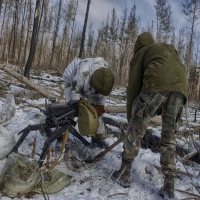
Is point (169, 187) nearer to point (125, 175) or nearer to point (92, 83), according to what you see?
point (125, 175)

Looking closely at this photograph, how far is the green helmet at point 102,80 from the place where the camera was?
9.31 feet

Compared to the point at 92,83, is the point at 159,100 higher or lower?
lower

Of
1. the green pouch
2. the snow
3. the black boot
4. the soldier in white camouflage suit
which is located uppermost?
the soldier in white camouflage suit

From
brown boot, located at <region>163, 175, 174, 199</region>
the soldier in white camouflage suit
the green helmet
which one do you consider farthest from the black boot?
brown boot, located at <region>163, 175, 174, 199</region>

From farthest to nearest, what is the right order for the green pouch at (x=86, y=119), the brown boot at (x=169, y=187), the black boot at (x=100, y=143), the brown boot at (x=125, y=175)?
the black boot at (x=100, y=143) → the green pouch at (x=86, y=119) → the brown boot at (x=125, y=175) → the brown boot at (x=169, y=187)

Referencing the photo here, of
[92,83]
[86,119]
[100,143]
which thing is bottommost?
[100,143]

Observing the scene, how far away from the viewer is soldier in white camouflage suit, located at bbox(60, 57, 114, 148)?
2.89m

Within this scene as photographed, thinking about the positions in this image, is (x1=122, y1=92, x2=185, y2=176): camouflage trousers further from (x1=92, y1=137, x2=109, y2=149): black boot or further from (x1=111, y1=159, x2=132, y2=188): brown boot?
(x1=92, y1=137, x2=109, y2=149): black boot

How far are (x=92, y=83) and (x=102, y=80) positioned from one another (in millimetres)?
200

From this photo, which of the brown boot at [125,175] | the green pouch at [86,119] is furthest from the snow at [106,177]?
the green pouch at [86,119]

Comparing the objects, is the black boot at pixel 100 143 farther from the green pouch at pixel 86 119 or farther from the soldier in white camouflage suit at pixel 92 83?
the green pouch at pixel 86 119

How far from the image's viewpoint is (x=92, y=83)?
2.99 m

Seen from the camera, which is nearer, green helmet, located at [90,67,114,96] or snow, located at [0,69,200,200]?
snow, located at [0,69,200,200]

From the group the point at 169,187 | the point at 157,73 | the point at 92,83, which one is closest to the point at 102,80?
the point at 92,83
